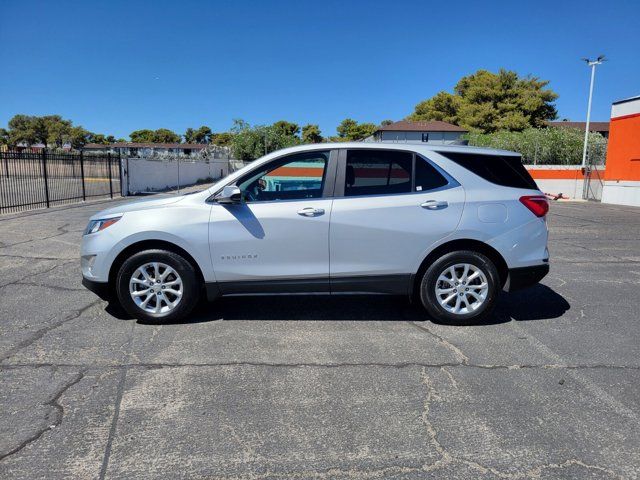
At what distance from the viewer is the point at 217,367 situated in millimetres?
3947

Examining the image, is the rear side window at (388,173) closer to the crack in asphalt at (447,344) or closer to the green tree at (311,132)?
the crack in asphalt at (447,344)

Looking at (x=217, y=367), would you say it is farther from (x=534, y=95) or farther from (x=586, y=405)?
(x=534, y=95)

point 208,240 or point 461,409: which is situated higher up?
point 208,240

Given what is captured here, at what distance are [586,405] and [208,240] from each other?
340 centimetres

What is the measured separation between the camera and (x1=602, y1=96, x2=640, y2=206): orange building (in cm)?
2405

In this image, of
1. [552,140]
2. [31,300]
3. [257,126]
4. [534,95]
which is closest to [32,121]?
[257,126]

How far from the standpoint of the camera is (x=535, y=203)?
16.2 ft

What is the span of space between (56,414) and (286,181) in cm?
298

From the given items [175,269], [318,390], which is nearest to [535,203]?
[318,390]

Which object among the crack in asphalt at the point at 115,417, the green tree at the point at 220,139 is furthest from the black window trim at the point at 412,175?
the green tree at the point at 220,139

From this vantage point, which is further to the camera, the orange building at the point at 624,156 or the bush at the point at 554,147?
the bush at the point at 554,147

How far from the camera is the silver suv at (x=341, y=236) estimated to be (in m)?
4.74

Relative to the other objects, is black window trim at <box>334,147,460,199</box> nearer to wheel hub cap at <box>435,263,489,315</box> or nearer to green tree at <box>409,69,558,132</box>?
wheel hub cap at <box>435,263,489,315</box>

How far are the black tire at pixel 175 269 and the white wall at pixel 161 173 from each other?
1998cm
